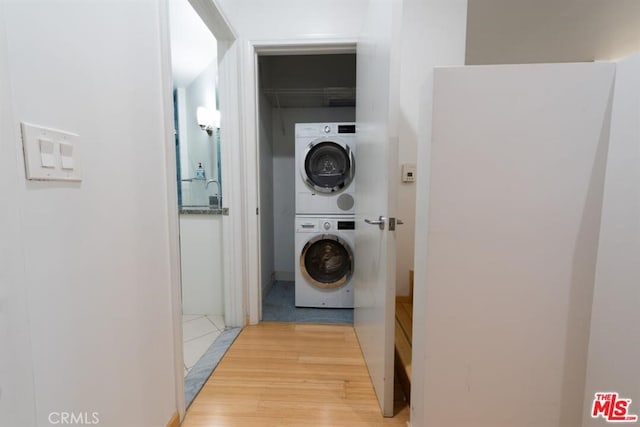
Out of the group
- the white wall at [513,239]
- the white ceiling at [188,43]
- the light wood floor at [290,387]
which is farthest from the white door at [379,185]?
the white ceiling at [188,43]

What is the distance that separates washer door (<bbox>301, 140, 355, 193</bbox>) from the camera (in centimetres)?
219

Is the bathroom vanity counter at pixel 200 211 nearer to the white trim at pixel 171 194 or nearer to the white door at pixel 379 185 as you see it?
the white trim at pixel 171 194

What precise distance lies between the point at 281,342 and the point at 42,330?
1.40m

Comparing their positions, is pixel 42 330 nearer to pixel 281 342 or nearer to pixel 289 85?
pixel 281 342

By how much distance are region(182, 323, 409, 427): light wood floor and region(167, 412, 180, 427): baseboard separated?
5cm

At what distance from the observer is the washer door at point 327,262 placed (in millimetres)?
2234

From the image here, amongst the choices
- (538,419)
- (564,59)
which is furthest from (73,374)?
(564,59)

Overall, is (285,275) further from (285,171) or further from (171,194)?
(171,194)

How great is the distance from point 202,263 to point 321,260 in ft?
3.36

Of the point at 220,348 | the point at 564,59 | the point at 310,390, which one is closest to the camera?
the point at 310,390

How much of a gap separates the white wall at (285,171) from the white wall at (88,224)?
204cm

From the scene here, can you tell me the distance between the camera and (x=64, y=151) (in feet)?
2.04

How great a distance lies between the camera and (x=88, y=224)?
69 centimetres

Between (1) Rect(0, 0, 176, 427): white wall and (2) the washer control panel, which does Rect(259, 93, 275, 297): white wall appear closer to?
(2) the washer control panel
